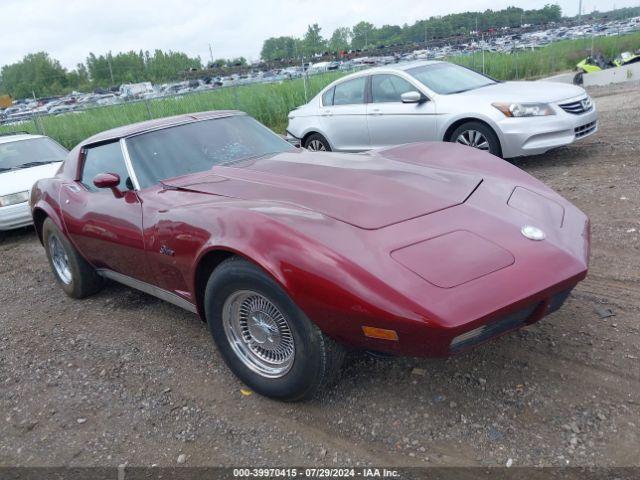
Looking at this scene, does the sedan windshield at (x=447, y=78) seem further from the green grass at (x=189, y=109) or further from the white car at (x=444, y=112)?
the green grass at (x=189, y=109)

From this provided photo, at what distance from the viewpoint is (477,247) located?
257 centimetres

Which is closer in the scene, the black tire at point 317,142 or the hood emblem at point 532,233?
the hood emblem at point 532,233

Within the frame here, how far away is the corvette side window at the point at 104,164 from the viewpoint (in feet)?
13.1

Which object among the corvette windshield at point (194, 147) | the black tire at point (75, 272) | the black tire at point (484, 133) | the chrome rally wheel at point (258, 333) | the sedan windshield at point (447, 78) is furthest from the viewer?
the sedan windshield at point (447, 78)

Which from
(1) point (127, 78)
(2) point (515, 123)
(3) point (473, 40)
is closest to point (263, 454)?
(2) point (515, 123)

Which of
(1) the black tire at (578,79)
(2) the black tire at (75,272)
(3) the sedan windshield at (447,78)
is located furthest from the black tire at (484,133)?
(1) the black tire at (578,79)

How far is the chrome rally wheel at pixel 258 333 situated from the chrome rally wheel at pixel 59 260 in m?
2.50

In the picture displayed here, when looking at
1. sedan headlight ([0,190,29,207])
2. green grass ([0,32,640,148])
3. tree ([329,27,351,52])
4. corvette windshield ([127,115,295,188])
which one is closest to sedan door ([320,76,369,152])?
corvette windshield ([127,115,295,188])

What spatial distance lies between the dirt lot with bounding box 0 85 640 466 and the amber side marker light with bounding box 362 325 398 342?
556 mm

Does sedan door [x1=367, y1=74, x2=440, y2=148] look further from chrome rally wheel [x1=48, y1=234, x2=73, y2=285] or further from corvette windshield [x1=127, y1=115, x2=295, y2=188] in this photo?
chrome rally wheel [x1=48, y1=234, x2=73, y2=285]

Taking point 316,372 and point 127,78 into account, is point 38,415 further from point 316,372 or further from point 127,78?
point 127,78

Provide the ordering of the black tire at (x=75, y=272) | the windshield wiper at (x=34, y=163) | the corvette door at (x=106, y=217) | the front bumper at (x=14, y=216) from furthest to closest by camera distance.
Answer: the windshield wiper at (x=34, y=163) < the front bumper at (x=14, y=216) < the black tire at (x=75, y=272) < the corvette door at (x=106, y=217)

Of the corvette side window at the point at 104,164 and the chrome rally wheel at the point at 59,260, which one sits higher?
the corvette side window at the point at 104,164

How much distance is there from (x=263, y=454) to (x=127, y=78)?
2558 inches
